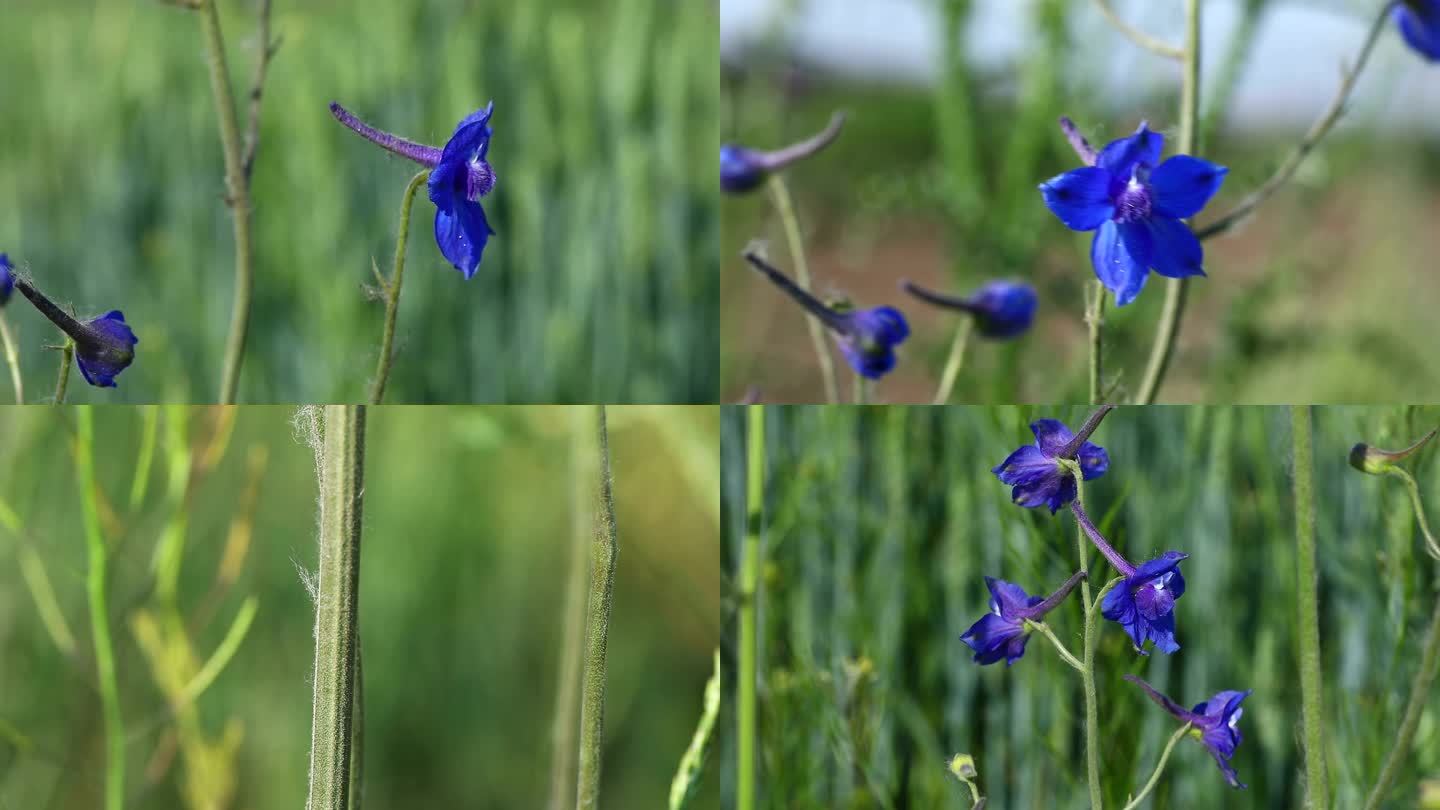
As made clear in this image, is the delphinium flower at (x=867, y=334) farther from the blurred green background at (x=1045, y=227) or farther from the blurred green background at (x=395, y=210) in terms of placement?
the blurred green background at (x=395, y=210)

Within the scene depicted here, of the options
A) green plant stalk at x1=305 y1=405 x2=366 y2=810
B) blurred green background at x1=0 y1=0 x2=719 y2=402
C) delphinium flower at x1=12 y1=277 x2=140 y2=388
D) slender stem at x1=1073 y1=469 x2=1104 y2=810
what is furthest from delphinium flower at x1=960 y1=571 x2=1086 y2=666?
blurred green background at x1=0 y1=0 x2=719 y2=402

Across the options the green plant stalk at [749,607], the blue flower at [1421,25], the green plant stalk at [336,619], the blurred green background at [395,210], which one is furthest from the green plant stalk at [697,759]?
the blurred green background at [395,210]

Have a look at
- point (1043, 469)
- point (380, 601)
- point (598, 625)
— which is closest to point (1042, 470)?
point (1043, 469)

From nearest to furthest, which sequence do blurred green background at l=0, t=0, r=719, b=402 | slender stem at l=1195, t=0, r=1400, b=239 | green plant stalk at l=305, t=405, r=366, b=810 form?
green plant stalk at l=305, t=405, r=366, b=810 → slender stem at l=1195, t=0, r=1400, b=239 → blurred green background at l=0, t=0, r=719, b=402

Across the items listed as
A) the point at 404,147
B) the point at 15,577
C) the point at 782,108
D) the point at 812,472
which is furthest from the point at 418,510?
the point at 782,108

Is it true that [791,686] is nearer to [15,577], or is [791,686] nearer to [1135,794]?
[1135,794]

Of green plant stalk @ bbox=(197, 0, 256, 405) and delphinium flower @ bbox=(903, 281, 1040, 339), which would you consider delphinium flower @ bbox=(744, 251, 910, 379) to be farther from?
green plant stalk @ bbox=(197, 0, 256, 405)
